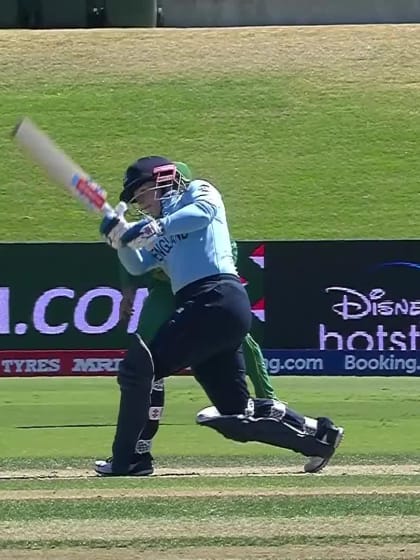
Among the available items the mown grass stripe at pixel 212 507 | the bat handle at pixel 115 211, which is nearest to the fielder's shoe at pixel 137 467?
the mown grass stripe at pixel 212 507

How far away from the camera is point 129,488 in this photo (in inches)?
293

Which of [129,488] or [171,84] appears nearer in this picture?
[129,488]

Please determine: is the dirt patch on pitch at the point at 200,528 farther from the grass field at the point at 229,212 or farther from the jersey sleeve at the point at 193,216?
the jersey sleeve at the point at 193,216

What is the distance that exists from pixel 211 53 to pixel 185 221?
21652 mm

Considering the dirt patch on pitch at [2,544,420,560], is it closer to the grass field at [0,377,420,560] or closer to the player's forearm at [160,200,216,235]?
the grass field at [0,377,420,560]

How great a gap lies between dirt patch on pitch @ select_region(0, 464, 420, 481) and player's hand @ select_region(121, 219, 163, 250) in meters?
1.56

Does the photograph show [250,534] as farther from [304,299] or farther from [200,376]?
[304,299]

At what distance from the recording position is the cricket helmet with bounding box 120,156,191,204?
25.8ft

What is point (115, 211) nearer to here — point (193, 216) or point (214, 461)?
point (193, 216)

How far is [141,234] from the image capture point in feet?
24.2

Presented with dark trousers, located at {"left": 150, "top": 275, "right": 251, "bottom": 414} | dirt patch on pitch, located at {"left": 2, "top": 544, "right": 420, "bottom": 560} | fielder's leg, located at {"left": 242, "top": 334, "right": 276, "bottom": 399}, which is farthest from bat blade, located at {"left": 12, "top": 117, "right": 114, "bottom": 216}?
dirt patch on pitch, located at {"left": 2, "top": 544, "right": 420, "bottom": 560}

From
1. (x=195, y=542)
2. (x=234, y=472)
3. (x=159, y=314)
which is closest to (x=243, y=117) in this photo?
(x=159, y=314)

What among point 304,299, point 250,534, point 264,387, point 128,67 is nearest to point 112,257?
point 304,299

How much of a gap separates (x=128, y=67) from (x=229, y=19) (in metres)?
4.58
